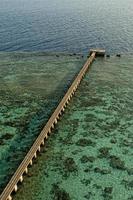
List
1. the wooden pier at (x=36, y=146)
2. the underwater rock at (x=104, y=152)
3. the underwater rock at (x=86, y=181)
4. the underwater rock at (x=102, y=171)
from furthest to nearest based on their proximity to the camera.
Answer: the underwater rock at (x=104, y=152), the underwater rock at (x=102, y=171), the underwater rock at (x=86, y=181), the wooden pier at (x=36, y=146)

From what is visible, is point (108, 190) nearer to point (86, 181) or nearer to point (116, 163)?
point (86, 181)

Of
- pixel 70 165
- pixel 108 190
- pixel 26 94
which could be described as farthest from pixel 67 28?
pixel 108 190

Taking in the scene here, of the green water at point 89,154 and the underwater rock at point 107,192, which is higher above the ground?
the underwater rock at point 107,192

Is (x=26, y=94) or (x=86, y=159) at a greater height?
(x=86, y=159)

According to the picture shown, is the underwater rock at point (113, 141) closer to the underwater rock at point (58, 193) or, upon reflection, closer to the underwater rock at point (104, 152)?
the underwater rock at point (104, 152)

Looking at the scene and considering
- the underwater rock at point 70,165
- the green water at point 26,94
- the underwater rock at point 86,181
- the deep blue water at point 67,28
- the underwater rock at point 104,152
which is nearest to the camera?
the underwater rock at point 86,181

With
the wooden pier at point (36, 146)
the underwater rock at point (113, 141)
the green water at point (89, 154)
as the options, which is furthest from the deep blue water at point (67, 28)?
the underwater rock at point (113, 141)
